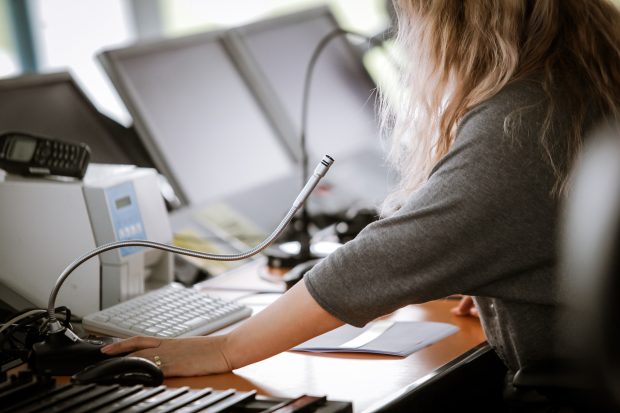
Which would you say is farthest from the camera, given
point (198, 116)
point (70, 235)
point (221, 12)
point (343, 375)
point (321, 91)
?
point (221, 12)

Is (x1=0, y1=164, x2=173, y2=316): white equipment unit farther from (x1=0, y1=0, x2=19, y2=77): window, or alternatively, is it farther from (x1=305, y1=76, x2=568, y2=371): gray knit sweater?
(x1=0, y1=0, x2=19, y2=77): window

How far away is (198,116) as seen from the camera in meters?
2.54

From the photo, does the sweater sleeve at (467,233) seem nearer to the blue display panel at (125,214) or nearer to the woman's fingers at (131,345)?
the woman's fingers at (131,345)

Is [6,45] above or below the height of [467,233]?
above

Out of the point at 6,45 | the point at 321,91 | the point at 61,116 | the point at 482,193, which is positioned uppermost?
the point at 6,45

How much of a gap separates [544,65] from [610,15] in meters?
0.15

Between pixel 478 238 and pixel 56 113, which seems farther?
pixel 56 113

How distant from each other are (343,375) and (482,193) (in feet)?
1.15

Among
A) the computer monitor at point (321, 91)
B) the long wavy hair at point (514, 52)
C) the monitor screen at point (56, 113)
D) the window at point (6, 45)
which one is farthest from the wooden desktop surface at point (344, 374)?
the window at point (6, 45)

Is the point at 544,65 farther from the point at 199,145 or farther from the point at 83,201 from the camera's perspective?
the point at 199,145

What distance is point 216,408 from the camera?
45.5 inches

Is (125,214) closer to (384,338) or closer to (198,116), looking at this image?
(384,338)

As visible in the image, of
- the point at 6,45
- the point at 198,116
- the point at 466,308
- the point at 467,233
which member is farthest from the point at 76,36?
the point at 467,233

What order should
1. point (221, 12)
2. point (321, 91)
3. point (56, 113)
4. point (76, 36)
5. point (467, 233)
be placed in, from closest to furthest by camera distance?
point (467, 233) → point (56, 113) → point (321, 91) → point (76, 36) → point (221, 12)
